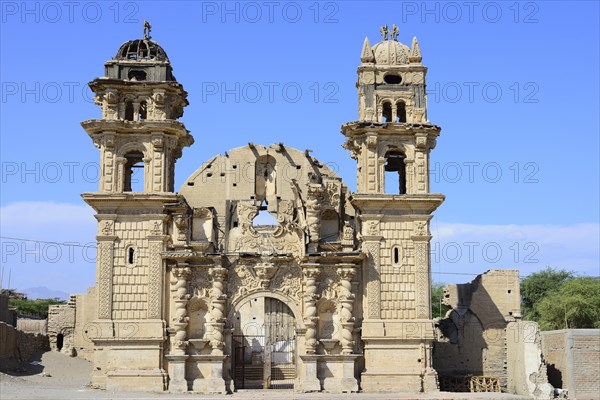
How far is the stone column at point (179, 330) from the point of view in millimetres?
33812

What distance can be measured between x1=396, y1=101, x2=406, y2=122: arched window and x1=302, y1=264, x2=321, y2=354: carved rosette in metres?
7.51

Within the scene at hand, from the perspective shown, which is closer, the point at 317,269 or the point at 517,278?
the point at 317,269

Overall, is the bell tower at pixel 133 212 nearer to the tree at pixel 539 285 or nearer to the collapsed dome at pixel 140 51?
the collapsed dome at pixel 140 51

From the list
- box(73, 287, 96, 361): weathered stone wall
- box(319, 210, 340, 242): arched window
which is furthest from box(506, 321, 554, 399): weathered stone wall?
box(73, 287, 96, 361): weathered stone wall

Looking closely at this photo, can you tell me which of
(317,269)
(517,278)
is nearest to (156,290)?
(317,269)

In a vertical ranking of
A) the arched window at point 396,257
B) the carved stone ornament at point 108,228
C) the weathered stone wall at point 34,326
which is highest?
the carved stone ornament at point 108,228

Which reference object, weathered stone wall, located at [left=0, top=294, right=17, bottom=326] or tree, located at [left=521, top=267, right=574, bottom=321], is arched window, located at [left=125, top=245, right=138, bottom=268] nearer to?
A: weathered stone wall, located at [left=0, top=294, right=17, bottom=326]

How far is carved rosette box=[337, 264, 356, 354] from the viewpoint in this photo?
34.3 metres

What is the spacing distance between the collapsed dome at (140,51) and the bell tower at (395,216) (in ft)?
28.0

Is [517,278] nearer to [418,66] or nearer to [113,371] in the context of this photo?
[418,66]

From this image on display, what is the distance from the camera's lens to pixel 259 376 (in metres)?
46.5

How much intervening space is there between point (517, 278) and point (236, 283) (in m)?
12.3

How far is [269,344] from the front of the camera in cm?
4741

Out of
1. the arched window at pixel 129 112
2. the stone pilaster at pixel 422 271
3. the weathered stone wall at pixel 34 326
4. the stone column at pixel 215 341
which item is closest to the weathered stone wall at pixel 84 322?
the weathered stone wall at pixel 34 326
